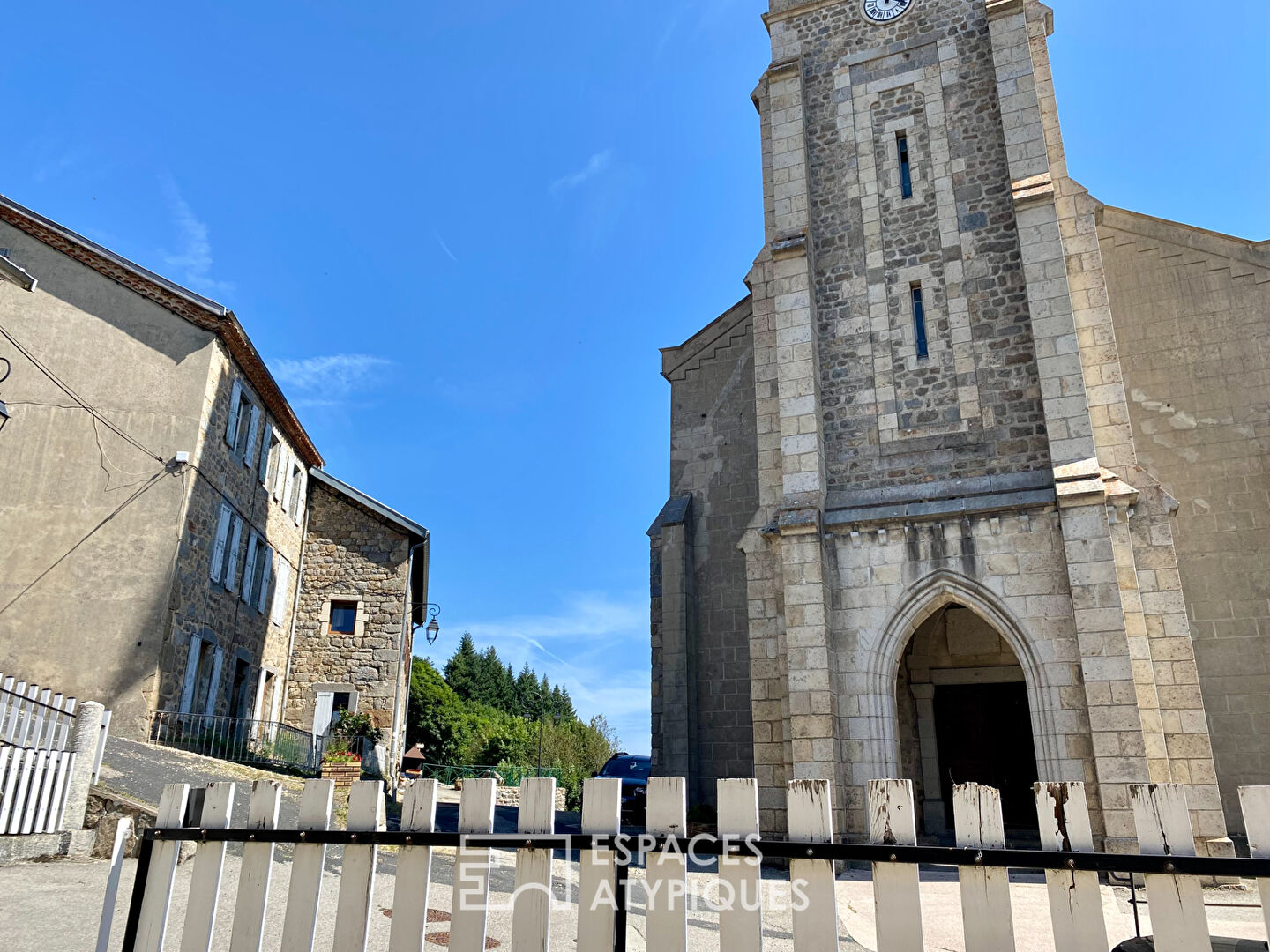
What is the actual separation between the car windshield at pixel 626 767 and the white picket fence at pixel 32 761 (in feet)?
47.7

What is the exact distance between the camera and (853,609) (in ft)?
38.5

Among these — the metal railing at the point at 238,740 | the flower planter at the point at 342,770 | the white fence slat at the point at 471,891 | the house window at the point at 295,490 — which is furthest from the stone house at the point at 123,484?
the white fence slat at the point at 471,891

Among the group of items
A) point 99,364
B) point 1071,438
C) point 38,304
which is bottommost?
point 1071,438

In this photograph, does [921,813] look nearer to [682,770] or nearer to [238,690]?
[682,770]

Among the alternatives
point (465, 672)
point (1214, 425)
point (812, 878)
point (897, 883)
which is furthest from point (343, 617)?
point (465, 672)

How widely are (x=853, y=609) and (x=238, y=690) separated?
484 inches

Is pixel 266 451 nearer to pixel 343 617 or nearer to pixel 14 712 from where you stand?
pixel 343 617

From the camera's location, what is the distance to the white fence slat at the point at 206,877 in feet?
10.3

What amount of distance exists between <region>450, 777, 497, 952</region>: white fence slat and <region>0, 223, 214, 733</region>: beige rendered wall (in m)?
13.0

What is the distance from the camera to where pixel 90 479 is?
14.9 meters

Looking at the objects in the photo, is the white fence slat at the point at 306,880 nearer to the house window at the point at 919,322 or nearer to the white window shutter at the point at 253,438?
the house window at the point at 919,322

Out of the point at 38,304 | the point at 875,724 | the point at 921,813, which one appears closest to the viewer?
the point at 875,724

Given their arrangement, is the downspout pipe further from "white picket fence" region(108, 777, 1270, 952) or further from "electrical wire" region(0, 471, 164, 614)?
"white picket fence" region(108, 777, 1270, 952)

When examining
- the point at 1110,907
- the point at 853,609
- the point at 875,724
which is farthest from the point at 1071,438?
the point at 1110,907
